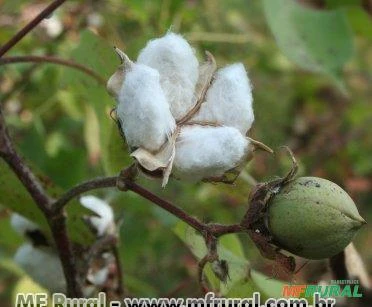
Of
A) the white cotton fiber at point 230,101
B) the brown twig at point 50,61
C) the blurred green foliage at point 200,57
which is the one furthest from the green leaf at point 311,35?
the white cotton fiber at point 230,101

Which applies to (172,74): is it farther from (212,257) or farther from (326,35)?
(326,35)

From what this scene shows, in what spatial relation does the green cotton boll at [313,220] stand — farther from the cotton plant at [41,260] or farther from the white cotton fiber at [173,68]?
the cotton plant at [41,260]

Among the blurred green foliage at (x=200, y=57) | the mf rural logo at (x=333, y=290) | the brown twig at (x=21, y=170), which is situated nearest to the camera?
the brown twig at (x=21, y=170)

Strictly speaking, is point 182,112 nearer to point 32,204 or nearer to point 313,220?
point 313,220

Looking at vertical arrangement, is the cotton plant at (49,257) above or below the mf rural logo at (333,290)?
above

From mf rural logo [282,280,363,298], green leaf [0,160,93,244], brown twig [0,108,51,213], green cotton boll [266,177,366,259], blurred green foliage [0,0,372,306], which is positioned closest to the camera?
green cotton boll [266,177,366,259]

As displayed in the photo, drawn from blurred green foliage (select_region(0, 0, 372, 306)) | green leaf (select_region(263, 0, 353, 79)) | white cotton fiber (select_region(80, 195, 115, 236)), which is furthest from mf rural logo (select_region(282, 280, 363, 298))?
green leaf (select_region(263, 0, 353, 79))

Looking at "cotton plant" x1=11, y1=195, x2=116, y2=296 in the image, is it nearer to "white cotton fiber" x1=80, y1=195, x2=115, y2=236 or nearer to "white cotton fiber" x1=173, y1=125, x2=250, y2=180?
"white cotton fiber" x1=80, y1=195, x2=115, y2=236

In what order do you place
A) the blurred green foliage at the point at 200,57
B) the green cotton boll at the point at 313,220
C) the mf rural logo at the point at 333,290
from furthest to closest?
the blurred green foliage at the point at 200,57 → the mf rural logo at the point at 333,290 → the green cotton boll at the point at 313,220
